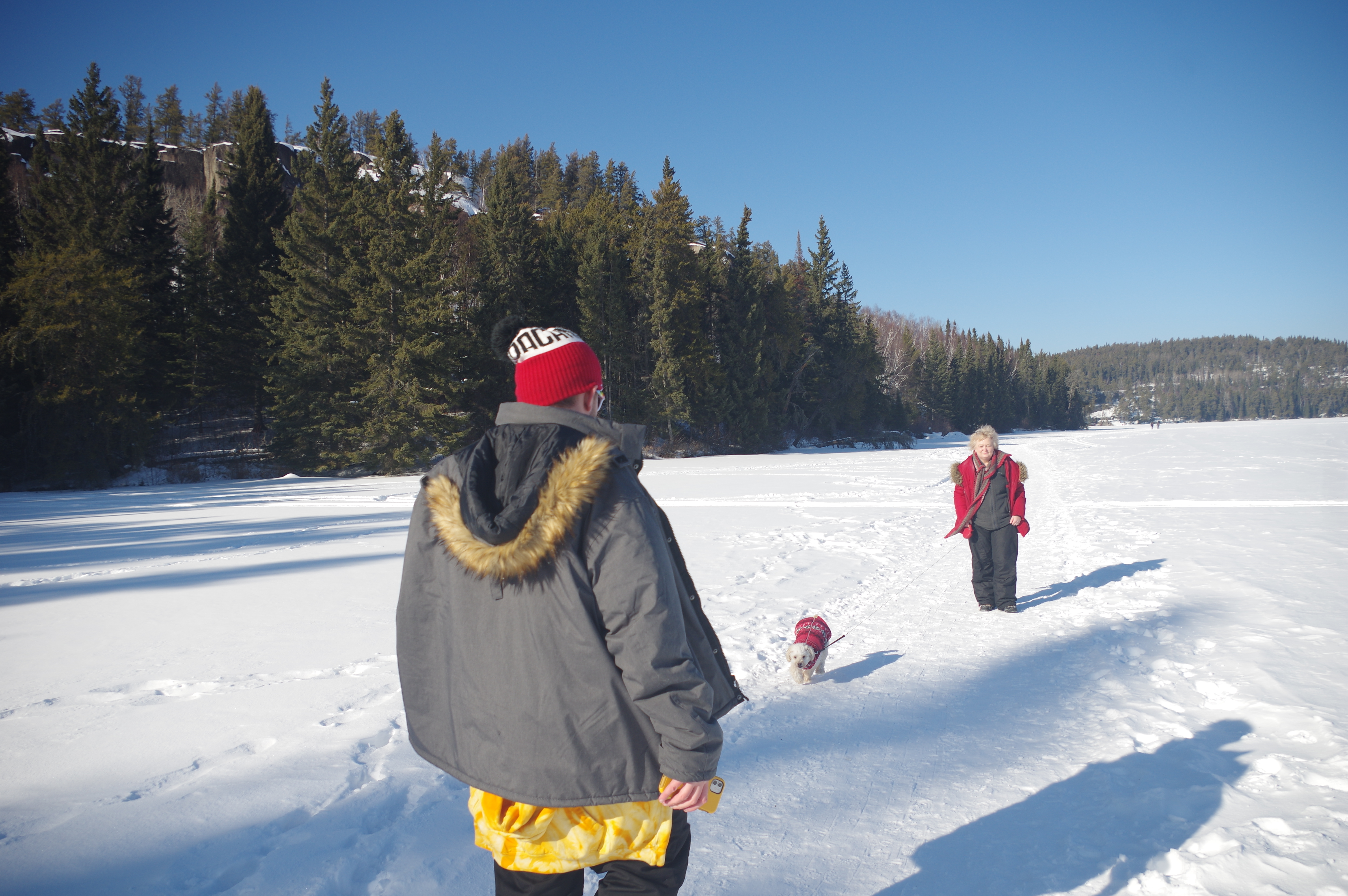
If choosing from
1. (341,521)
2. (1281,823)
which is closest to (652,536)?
(1281,823)

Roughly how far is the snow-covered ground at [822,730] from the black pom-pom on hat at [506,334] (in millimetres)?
1954

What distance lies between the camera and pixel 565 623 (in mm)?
1470

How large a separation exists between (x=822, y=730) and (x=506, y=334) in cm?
290

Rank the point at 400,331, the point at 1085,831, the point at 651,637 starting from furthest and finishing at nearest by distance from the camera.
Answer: the point at 400,331 → the point at 1085,831 → the point at 651,637

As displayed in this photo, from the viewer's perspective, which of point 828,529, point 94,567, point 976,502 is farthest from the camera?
point 828,529

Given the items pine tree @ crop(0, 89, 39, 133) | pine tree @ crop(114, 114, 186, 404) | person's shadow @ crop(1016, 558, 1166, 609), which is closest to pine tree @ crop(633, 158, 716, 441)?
pine tree @ crop(114, 114, 186, 404)

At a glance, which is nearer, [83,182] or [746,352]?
[83,182]

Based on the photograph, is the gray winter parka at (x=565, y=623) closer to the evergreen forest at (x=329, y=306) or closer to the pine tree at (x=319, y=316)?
the evergreen forest at (x=329, y=306)

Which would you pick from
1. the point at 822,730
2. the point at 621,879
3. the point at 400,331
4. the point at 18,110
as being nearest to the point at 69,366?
the point at 400,331

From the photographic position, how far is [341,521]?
12.0m

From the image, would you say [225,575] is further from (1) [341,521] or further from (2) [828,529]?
(2) [828,529]

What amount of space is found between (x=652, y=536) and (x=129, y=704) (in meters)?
4.24

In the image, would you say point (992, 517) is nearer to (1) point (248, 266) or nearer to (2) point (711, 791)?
(2) point (711, 791)

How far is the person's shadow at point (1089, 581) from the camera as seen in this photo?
6430 mm
